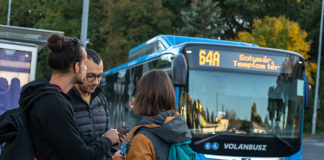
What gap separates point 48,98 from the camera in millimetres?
1812

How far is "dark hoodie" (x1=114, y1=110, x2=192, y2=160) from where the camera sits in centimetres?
204

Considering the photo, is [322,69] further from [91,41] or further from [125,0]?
[91,41]

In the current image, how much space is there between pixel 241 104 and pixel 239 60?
0.75 metres

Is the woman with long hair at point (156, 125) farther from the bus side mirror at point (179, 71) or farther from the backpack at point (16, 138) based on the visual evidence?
the bus side mirror at point (179, 71)

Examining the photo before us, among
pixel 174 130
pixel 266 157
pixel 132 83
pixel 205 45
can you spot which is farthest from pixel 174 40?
pixel 174 130

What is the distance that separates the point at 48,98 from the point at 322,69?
2832 centimetres

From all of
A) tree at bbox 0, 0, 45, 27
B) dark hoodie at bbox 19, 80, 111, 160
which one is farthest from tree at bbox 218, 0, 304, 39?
dark hoodie at bbox 19, 80, 111, 160

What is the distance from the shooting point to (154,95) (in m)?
2.24

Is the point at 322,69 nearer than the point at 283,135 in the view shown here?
No

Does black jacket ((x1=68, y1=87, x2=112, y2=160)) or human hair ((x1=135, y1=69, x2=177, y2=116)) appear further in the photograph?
black jacket ((x1=68, y1=87, x2=112, y2=160))

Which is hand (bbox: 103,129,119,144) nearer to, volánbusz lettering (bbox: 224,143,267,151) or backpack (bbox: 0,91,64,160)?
backpack (bbox: 0,91,64,160)

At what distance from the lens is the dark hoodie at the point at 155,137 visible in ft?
6.69

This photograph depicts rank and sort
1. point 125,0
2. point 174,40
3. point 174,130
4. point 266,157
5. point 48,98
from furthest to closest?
point 125,0
point 174,40
point 266,157
point 174,130
point 48,98

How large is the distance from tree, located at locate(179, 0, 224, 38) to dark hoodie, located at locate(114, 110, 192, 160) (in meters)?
25.3
